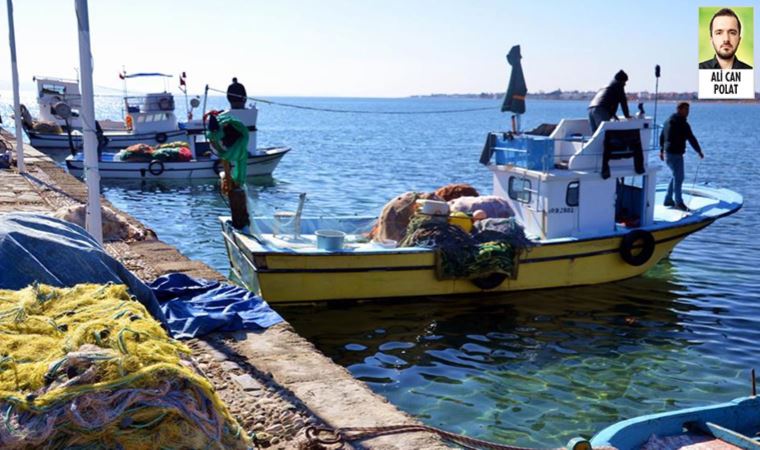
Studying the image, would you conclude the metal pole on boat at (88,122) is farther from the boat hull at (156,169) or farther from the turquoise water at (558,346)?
the boat hull at (156,169)

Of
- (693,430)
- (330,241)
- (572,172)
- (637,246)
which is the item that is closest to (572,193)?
(572,172)

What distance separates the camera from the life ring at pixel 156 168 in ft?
81.9

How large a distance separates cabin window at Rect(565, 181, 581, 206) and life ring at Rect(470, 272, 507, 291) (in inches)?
66.6

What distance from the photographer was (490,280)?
37.0 ft

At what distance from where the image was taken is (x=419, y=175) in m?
32.6

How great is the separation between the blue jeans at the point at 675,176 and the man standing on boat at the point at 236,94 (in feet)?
43.9

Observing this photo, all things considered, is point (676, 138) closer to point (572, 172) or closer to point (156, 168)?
point (572, 172)

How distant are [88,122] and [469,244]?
5.46 m

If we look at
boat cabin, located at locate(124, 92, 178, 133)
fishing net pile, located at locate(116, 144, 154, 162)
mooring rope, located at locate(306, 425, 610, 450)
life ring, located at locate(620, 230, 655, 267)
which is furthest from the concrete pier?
boat cabin, located at locate(124, 92, 178, 133)

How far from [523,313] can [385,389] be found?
342 centimetres

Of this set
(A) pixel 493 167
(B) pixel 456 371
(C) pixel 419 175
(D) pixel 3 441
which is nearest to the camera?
(D) pixel 3 441

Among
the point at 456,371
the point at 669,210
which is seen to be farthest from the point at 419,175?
the point at 456,371

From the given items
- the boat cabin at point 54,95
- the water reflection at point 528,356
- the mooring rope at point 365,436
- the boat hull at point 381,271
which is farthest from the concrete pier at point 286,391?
the boat cabin at point 54,95

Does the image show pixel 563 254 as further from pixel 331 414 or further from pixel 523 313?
pixel 331 414
